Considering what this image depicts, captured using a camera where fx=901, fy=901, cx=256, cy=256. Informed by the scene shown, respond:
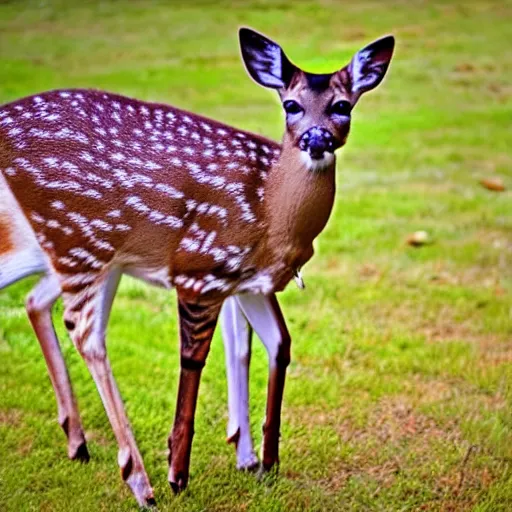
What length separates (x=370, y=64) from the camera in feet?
8.72

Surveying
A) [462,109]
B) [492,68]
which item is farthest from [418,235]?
[492,68]

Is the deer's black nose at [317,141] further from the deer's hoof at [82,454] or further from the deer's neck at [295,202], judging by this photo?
the deer's hoof at [82,454]

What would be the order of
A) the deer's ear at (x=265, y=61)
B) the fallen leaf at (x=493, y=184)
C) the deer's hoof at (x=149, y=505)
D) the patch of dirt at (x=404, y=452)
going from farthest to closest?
the fallen leaf at (x=493, y=184), the patch of dirt at (x=404, y=452), the deer's hoof at (x=149, y=505), the deer's ear at (x=265, y=61)

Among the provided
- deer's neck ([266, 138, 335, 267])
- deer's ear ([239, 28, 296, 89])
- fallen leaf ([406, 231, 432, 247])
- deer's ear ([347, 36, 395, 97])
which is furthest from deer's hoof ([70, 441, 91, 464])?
fallen leaf ([406, 231, 432, 247])

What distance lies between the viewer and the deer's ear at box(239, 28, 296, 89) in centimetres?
267

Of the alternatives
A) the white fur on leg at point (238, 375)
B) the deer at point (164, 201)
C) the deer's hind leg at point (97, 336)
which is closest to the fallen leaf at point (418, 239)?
the white fur on leg at point (238, 375)

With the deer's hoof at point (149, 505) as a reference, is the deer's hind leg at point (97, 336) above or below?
above

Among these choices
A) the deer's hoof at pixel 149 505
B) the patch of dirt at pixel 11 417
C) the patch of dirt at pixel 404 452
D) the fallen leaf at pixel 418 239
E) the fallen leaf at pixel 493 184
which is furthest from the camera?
the fallen leaf at pixel 493 184

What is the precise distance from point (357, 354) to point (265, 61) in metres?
2.13

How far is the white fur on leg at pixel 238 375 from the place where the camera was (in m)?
3.19

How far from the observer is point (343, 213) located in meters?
6.62

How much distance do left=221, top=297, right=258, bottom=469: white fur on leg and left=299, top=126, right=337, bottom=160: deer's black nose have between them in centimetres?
77

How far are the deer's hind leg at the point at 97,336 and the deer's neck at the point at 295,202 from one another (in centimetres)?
53

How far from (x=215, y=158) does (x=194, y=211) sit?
0.61 ft
